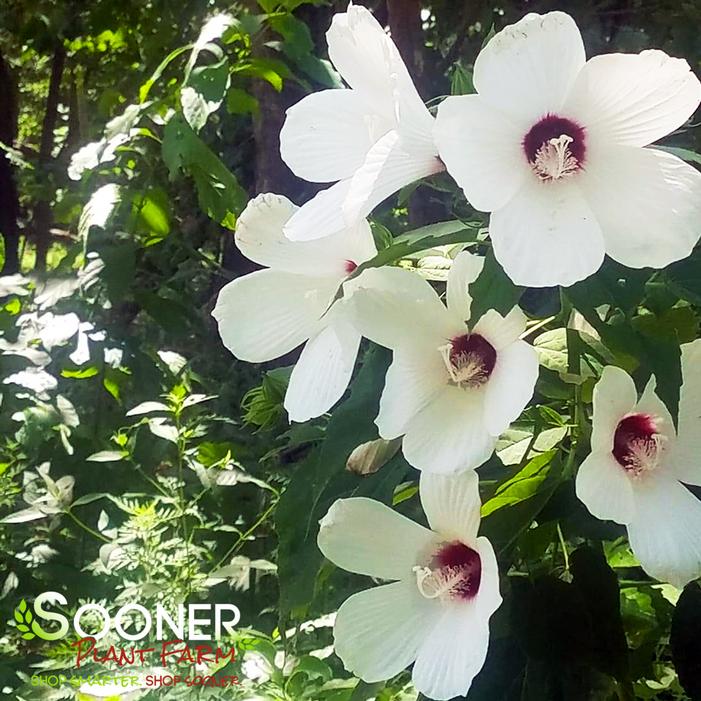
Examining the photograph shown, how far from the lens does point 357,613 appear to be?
15.9 inches

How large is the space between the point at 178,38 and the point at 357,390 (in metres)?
1.17

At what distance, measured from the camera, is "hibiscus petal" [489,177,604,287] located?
32 centimetres

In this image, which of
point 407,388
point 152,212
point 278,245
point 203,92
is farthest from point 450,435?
point 152,212

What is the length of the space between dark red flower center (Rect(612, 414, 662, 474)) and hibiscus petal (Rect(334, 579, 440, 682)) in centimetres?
11

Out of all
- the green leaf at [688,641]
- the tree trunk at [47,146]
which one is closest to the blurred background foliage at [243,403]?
the green leaf at [688,641]

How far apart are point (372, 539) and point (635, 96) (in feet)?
0.74

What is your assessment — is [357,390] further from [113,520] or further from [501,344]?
[113,520]

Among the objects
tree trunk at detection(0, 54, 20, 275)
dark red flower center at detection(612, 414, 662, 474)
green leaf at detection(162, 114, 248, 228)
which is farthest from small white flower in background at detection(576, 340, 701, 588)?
tree trunk at detection(0, 54, 20, 275)

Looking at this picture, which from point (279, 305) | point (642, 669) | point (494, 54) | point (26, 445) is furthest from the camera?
point (26, 445)

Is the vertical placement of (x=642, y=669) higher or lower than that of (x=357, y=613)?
lower

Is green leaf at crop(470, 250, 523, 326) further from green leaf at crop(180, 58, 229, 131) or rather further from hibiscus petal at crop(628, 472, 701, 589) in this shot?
green leaf at crop(180, 58, 229, 131)

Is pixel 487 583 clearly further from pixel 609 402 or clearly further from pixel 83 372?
pixel 83 372

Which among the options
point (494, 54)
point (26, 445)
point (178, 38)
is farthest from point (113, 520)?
point (178, 38)

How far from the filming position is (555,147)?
0.35 m
